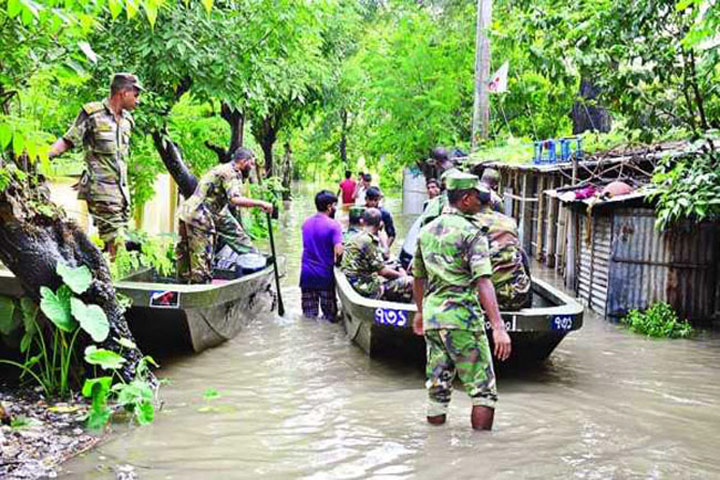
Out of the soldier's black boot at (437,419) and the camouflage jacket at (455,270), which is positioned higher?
the camouflage jacket at (455,270)

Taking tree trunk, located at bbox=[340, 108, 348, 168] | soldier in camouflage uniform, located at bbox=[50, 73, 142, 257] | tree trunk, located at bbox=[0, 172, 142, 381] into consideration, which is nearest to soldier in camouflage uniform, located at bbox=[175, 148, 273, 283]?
soldier in camouflage uniform, located at bbox=[50, 73, 142, 257]

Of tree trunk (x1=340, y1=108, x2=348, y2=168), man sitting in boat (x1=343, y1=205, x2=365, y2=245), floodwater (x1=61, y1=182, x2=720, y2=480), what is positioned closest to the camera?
floodwater (x1=61, y1=182, x2=720, y2=480)

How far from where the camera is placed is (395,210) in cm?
4022

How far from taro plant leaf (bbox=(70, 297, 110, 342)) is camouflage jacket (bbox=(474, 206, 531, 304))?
3296 millimetres

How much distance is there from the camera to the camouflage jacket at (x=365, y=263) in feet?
31.6

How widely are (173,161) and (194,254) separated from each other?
116 inches

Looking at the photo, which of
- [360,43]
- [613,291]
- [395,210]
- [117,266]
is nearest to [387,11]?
[360,43]

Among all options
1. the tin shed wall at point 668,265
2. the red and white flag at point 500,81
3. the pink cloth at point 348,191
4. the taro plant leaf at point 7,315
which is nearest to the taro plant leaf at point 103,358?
the taro plant leaf at point 7,315

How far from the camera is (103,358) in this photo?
616cm

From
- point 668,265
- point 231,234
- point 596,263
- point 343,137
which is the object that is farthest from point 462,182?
point 343,137

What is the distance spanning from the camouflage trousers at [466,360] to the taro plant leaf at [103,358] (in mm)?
2211

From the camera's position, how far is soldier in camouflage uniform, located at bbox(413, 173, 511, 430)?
6012mm

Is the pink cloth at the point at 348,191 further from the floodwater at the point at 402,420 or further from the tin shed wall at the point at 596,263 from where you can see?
the floodwater at the point at 402,420

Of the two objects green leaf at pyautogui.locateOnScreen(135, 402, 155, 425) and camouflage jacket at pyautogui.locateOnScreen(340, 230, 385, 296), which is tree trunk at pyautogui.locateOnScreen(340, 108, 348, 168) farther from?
green leaf at pyautogui.locateOnScreen(135, 402, 155, 425)
